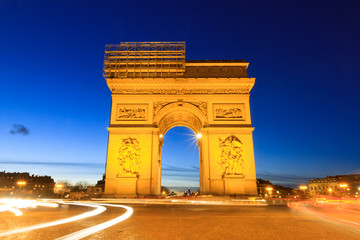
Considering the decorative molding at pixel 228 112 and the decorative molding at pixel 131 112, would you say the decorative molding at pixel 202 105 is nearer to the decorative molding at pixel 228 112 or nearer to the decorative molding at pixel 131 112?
the decorative molding at pixel 228 112

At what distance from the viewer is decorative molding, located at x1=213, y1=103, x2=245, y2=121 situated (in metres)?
19.3

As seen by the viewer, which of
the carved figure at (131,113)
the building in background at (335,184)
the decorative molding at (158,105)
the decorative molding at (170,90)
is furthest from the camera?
the building in background at (335,184)

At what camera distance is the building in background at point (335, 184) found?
69.1m

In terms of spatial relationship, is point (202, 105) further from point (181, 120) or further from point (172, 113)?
point (181, 120)

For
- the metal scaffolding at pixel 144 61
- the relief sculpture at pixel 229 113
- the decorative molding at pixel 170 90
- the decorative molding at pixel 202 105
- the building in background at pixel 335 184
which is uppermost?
the metal scaffolding at pixel 144 61

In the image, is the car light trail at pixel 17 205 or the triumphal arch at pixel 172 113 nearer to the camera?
the car light trail at pixel 17 205

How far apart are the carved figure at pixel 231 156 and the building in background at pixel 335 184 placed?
63922mm

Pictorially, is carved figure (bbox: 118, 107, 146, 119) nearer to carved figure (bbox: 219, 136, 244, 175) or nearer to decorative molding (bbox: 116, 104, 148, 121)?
decorative molding (bbox: 116, 104, 148, 121)

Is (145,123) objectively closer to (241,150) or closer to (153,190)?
(153,190)

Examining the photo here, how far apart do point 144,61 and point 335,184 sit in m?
85.5

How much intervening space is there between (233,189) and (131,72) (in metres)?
13.5

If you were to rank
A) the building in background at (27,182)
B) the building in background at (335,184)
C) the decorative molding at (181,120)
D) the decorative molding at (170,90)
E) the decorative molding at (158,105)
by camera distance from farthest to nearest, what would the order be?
the building in background at (335,184) → the building in background at (27,182) → the decorative molding at (181,120) → the decorative molding at (170,90) → the decorative molding at (158,105)

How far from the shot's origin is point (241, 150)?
59.7 feet

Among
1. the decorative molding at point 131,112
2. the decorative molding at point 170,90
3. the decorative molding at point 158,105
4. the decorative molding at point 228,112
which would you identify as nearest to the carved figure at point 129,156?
the decorative molding at point 131,112
